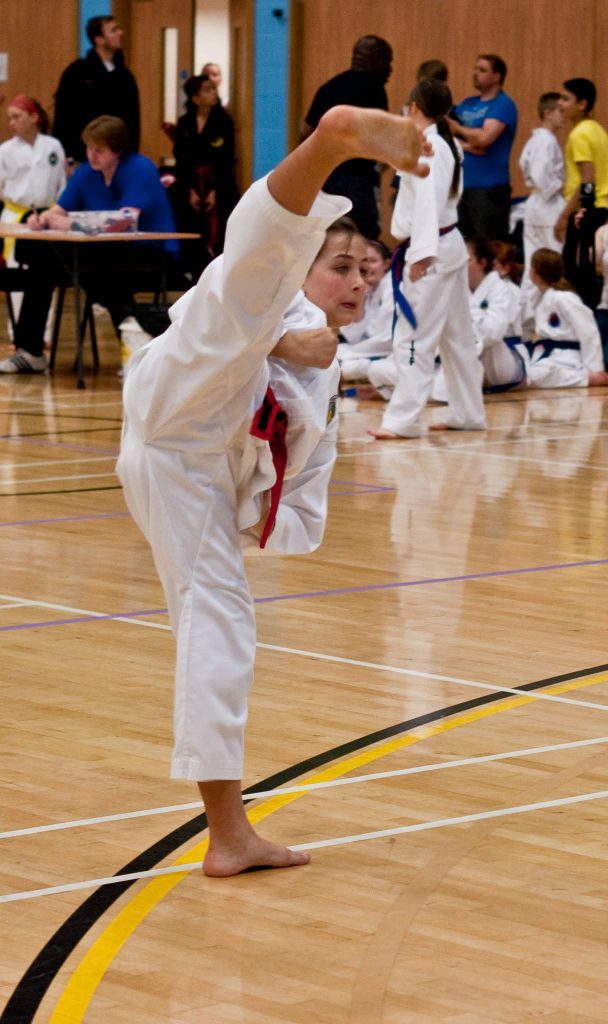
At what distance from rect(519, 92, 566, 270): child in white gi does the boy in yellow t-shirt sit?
0.44 feet

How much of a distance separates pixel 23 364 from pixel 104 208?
120 centimetres

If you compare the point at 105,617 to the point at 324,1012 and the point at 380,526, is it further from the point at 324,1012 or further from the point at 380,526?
the point at 324,1012

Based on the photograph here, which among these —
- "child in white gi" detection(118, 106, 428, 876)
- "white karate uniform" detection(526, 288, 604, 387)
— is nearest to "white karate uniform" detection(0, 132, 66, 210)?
"white karate uniform" detection(526, 288, 604, 387)

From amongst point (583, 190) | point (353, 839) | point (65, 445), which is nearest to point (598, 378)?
point (583, 190)

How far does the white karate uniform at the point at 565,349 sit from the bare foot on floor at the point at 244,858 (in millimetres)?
8293

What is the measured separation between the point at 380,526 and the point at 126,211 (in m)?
4.54

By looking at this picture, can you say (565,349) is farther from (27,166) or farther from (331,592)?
(331,592)

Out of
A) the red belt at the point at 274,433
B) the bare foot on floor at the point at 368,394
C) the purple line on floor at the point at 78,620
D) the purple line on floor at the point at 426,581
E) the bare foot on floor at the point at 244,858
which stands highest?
the red belt at the point at 274,433

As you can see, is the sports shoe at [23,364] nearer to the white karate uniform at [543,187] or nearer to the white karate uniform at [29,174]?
the white karate uniform at [29,174]

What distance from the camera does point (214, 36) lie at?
56.5 ft

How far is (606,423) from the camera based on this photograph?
9.53 meters

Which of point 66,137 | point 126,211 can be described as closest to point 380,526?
point 126,211

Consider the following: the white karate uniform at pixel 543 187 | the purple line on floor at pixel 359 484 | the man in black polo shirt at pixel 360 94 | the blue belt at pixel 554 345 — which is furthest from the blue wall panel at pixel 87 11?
the purple line on floor at pixel 359 484

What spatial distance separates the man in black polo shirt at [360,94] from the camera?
1118 centimetres
